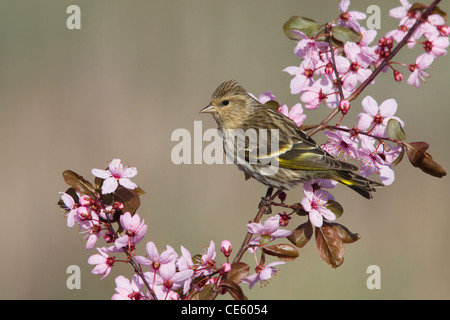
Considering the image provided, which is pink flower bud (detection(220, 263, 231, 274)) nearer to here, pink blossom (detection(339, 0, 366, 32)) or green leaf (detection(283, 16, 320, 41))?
green leaf (detection(283, 16, 320, 41))

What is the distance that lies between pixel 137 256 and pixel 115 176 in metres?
0.41

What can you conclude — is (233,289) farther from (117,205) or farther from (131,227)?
(117,205)

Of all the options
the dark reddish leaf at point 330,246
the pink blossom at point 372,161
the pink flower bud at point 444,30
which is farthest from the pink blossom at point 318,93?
the dark reddish leaf at point 330,246

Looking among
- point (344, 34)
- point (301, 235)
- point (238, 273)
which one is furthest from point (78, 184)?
point (344, 34)

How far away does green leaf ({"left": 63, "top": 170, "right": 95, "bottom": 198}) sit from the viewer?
2.78 m

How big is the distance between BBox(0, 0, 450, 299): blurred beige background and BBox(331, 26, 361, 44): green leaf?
3941 mm

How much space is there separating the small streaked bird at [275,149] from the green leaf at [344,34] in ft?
1.85

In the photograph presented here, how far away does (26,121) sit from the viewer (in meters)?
7.66

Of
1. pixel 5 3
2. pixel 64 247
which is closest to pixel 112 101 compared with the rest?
pixel 64 247

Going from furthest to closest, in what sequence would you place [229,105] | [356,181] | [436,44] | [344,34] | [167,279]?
[229,105]
[356,181]
[344,34]
[436,44]
[167,279]

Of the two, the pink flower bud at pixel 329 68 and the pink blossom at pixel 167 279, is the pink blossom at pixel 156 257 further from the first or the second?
the pink flower bud at pixel 329 68

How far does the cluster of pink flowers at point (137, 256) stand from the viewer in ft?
8.82

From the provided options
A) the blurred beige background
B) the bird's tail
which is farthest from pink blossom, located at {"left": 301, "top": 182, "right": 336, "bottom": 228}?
the blurred beige background

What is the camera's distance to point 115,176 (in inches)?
110
